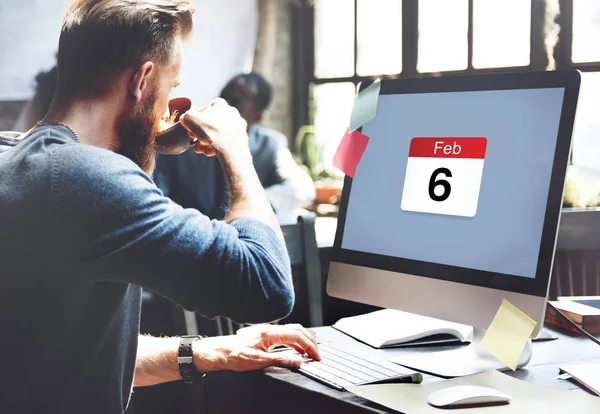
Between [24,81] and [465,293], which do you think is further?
[24,81]

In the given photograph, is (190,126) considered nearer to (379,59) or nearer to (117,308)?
(117,308)

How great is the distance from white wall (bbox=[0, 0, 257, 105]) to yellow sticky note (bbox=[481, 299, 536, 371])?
9.41 feet

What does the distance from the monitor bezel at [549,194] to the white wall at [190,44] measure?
2.62 m

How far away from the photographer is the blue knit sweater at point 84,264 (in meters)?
0.93

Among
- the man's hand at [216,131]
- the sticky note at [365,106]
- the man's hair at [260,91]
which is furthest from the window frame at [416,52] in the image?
the man's hand at [216,131]

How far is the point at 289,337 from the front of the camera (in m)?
1.15

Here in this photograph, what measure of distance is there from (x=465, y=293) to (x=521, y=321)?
0.34 ft

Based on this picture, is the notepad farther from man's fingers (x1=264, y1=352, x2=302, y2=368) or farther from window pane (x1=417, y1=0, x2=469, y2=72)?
window pane (x1=417, y1=0, x2=469, y2=72)

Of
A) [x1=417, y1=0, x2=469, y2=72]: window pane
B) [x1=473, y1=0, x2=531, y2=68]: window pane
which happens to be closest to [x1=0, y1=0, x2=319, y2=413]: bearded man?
[x1=473, y1=0, x2=531, y2=68]: window pane

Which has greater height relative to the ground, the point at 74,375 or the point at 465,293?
the point at 465,293

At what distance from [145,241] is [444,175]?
48cm

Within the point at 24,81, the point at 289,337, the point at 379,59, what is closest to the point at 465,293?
the point at 289,337

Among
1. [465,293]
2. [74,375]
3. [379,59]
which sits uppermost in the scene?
[379,59]

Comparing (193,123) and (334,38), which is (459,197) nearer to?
(193,123)
